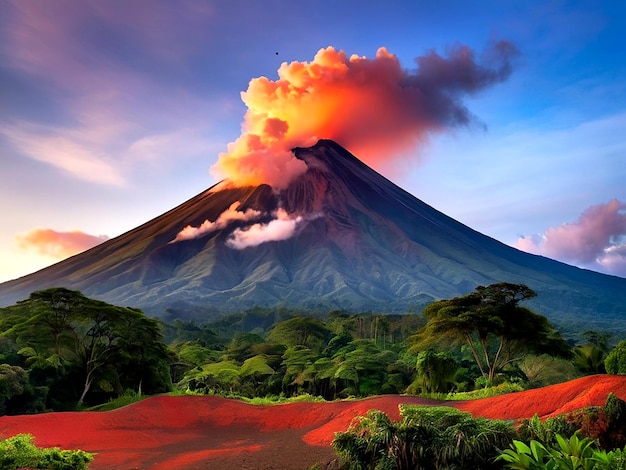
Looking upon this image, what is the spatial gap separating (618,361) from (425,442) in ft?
21.8

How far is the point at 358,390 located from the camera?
2564 centimetres

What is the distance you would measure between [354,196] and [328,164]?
15156mm

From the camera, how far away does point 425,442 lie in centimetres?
743

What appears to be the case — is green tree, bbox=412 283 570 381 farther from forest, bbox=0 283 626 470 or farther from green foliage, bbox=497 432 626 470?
green foliage, bbox=497 432 626 470

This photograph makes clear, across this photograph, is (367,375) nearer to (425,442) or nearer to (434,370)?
(434,370)

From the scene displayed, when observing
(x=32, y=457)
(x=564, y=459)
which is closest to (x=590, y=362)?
(x=564, y=459)

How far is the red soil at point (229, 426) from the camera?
32.9 ft

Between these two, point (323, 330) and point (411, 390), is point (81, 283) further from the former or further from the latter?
point (411, 390)

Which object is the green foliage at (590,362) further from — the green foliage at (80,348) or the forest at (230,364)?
the green foliage at (80,348)

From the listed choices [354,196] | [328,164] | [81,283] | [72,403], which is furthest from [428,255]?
[72,403]

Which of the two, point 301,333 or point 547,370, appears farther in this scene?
point 301,333

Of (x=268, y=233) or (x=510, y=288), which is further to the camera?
(x=268, y=233)

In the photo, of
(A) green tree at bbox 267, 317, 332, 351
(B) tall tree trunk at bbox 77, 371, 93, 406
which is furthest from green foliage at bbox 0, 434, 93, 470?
(A) green tree at bbox 267, 317, 332, 351

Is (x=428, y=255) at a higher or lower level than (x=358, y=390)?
higher
